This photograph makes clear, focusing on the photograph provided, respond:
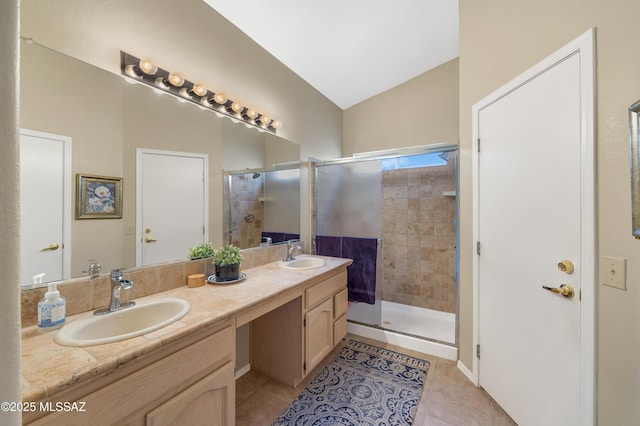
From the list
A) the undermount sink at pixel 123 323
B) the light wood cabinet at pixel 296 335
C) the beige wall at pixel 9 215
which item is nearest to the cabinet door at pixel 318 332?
the light wood cabinet at pixel 296 335

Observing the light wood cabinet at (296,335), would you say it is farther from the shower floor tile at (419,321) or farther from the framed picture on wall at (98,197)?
the framed picture on wall at (98,197)

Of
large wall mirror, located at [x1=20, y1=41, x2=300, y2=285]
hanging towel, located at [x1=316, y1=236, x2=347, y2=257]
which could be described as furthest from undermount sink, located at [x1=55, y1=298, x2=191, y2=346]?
hanging towel, located at [x1=316, y1=236, x2=347, y2=257]

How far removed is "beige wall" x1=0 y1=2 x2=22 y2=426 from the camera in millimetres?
351

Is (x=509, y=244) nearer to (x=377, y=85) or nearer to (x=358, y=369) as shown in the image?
(x=358, y=369)

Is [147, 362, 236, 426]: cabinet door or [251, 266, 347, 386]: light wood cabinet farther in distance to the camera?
[251, 266, 347, 386]: light wood cabinet

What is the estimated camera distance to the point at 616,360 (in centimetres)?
103

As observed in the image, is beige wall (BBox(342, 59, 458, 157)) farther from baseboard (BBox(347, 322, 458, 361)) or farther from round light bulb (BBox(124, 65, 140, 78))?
round light bulb (BBox(124, 65, 140, 78))

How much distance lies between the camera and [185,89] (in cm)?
160

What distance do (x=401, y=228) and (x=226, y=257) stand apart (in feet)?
7.55

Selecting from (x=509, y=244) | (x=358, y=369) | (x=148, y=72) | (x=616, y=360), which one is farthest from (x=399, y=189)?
(x=148, y=72)

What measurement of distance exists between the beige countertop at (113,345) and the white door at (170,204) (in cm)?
25

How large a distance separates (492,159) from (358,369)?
1860 mm

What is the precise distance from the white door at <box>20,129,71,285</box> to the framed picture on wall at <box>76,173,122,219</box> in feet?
0.13

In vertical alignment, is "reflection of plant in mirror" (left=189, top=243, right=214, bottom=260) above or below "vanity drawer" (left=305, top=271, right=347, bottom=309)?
above
